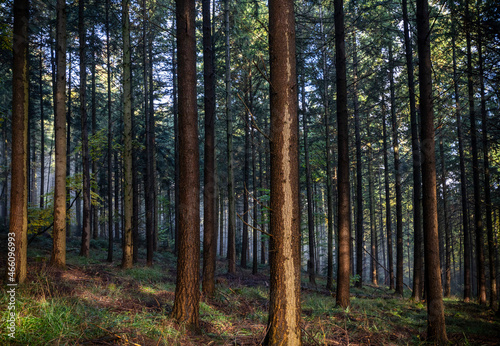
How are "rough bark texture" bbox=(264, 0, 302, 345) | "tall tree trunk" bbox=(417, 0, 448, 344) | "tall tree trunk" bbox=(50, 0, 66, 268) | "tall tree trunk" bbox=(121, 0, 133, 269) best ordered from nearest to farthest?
1. "rough bark texture" bbox=(264, 0, 302, 345)
2. "tall tree trunk" bbox=(417, 0, 448, 344)
3. "tall tree trunk" bbox=(50, 0, 66, 268)
4. "tall tree trunk" bbox=(121, 0, 133, 269)

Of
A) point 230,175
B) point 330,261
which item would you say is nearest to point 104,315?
point 230,175

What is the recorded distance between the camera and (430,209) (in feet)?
23.0

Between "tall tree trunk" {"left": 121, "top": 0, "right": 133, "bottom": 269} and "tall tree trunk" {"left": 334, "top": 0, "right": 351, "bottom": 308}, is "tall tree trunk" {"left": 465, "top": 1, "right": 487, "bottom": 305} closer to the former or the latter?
"tall tree trunk" {"left": 334, "top": 0, "right": 351, "bottom": 308}

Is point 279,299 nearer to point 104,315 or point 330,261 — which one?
point 104,315

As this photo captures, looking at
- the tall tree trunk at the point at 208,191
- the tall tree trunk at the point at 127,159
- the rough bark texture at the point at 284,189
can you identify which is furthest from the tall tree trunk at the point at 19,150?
the rough bark texture at the point at 284,189

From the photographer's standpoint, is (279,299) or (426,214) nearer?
(279,299)

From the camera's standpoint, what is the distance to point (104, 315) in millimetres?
5062

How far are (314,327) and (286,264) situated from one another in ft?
9.76

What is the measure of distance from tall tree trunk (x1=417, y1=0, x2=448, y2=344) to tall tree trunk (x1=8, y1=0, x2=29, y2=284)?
9410mm

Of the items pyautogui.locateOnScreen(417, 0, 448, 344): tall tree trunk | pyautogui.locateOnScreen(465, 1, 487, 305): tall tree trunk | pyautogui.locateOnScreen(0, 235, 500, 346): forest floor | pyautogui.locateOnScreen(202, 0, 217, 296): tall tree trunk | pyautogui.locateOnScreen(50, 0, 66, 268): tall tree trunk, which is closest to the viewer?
pyautogui.locateOnScreen(0, 235, 500, 346): forest floor

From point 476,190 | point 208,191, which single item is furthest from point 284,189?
point 476,190

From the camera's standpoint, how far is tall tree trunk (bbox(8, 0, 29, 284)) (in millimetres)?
6223

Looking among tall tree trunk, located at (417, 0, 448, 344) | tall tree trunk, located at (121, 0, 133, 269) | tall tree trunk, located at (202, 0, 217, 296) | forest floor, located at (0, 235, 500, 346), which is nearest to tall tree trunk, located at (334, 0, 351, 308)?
forest floor, located at (0, 235, 500, 346)

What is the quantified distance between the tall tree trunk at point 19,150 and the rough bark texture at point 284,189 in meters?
5.81
